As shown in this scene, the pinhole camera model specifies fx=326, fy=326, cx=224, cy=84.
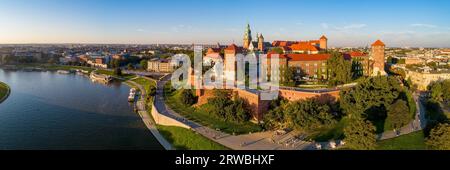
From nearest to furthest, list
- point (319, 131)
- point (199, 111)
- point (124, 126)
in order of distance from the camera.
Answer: point (319, 131)
point (124, 126)
point (199, 111)

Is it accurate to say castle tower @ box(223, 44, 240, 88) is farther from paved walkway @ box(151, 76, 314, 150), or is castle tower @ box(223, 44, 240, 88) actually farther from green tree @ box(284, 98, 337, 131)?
green tree @ box(284, 98, 337, 131)

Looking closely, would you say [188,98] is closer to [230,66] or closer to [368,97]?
[230,66]

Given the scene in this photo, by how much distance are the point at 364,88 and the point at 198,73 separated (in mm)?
7965

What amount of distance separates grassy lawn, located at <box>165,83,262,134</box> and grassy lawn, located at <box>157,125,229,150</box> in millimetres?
955

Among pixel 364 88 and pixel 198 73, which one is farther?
pixel 198 73

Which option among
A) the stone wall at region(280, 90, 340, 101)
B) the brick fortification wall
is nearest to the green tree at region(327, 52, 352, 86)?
the stone wall at region(280, 90, 340, 101)

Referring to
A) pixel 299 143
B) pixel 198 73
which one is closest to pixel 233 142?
pixel 299 143

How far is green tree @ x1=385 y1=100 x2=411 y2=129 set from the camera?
10.5 meters

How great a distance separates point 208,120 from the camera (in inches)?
474

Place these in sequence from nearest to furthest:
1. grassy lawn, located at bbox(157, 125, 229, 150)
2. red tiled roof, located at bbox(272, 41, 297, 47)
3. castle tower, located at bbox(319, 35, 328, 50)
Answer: grassy lawn, located at bbox(157, 125, 229, 150)
castle tower, located at bbox(319, 35, 328, 50)
red tiled roof, located at bbox(272, 41, 297, 47)

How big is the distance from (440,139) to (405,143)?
1158 mm
